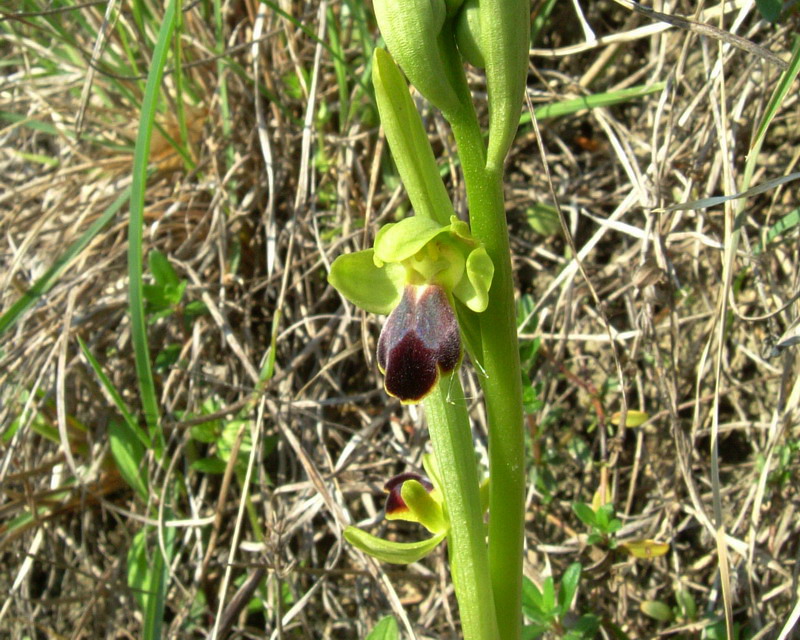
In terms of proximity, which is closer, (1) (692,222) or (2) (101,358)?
(1) (692,222)

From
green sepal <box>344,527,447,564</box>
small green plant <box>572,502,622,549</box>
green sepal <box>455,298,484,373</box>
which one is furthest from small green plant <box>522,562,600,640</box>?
green sepal <box>455,298,484,373</box>

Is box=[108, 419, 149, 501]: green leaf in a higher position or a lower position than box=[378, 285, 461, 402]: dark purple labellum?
lower

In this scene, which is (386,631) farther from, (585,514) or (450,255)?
(450,255)

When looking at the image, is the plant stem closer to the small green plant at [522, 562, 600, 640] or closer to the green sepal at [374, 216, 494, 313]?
the green sepal at [374, 216, 494, 313]

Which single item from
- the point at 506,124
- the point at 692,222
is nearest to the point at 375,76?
the point at 506,124

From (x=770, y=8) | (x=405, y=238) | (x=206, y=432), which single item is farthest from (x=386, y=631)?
(x=770, y=8)

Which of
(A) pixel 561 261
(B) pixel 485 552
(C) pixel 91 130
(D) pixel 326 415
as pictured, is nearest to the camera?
(B) pixel 485 552

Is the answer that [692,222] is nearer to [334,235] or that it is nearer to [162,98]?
[334,235]
